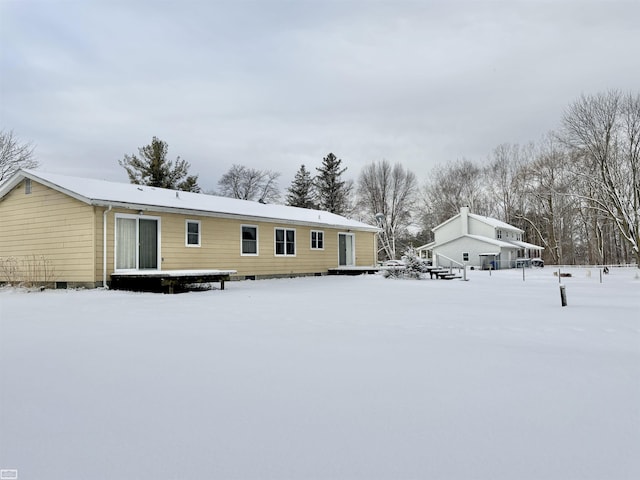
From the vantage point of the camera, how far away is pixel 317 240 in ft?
65.9

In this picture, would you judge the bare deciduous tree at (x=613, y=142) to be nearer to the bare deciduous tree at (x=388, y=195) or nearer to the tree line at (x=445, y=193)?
the tree line at (x=445, y=193)

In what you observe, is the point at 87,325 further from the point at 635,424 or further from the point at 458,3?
the point at 458,3

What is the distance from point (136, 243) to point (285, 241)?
6752 mm

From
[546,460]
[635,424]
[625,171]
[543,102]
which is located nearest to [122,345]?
[546,460]

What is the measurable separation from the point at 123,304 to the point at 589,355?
818 centimetres

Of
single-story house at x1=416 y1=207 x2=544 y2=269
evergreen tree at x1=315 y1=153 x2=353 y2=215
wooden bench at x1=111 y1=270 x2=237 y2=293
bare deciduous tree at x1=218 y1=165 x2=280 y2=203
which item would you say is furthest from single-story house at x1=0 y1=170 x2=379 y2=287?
evergreen tree at x1=315 y1=153 x2=353 y2=215

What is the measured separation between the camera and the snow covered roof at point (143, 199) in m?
12.3

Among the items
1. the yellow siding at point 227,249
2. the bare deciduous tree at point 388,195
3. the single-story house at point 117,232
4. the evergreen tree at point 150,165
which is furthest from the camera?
the bare deciduous tree at point 388,195

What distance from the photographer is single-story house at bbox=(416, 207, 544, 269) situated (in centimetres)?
A: 3372

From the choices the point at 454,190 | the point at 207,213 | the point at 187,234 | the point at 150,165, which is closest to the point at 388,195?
the point at 454,190

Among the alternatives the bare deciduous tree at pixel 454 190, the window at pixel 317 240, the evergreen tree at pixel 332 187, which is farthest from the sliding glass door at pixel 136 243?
the bare deciduous tree at pixel 454 190

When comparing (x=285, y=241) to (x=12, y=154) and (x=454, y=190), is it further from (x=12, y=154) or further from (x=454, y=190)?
(x=454, y=190)

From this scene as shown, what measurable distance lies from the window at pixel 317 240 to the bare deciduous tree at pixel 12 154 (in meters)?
18.1

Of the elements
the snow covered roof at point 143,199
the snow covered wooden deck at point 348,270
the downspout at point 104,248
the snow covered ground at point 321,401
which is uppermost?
the snow covered roof at point 143,199
